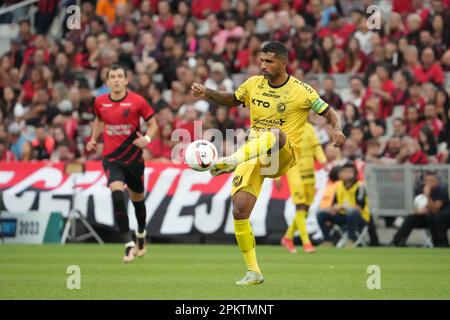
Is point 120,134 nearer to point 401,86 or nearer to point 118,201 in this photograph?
point 118,201

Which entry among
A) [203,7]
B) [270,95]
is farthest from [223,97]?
[203,7]

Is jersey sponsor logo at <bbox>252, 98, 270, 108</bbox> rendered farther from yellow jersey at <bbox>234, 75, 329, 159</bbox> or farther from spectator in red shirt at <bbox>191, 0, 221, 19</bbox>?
spectator in red shirt at <bbox>191, 0, 221, 19</bbox>

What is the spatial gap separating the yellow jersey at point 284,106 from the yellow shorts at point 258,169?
0.23 metres

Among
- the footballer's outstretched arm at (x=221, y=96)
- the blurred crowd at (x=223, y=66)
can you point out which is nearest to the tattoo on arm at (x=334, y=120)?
the footballer's outstretched arm at (x=221, y=96)

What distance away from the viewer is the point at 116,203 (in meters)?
16.5

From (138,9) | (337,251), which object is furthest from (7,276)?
(138,9)

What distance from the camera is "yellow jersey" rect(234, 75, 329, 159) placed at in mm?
12672

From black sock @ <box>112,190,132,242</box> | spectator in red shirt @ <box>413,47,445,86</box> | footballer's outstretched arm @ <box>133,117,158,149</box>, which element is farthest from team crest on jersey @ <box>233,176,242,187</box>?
spectator in red shirt @ <box>413,47,445,86</box>

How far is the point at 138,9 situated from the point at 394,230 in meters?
11.2

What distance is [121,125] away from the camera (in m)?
16.5

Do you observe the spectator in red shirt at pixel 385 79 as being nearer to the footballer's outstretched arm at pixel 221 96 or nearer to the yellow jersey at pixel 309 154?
the yellow jersey at pixel 309 154

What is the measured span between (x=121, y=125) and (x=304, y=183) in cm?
481

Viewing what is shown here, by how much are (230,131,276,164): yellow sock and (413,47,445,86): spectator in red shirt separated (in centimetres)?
1277

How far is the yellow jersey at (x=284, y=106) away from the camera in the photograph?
12.7 m
